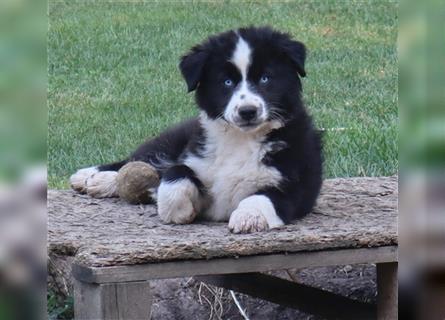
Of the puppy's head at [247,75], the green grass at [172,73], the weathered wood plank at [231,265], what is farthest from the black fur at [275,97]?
the green grass at [172,73]

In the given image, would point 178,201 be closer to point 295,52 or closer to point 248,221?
point 248,221

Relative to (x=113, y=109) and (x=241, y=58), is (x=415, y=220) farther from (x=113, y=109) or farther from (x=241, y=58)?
(x=113, y=109)

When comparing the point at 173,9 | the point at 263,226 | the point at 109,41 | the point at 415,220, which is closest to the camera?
the point at 415,220

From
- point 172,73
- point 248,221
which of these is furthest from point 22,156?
point 172,73

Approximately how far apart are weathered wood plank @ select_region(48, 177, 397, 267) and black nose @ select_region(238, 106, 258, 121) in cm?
45

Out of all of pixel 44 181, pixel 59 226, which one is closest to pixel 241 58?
pixel 59 226

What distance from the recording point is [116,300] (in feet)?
10.2

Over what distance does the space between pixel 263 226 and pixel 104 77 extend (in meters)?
6.20

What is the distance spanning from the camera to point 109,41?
10.6 metres

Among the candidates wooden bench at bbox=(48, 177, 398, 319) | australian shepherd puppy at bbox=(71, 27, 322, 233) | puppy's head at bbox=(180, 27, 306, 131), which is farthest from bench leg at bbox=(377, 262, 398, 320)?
puppy's head at bbox=(180, 27, 306, 131)

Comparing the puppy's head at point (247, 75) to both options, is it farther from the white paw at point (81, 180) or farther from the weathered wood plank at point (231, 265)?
the white paw at point (81, 180)

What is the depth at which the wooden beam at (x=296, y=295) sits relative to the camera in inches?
171

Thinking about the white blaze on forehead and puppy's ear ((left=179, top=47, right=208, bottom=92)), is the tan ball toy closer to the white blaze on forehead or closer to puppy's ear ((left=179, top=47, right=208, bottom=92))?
puppy's ear ((left=179, top=47, right=208, bottom=92))

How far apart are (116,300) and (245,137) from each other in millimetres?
1088
